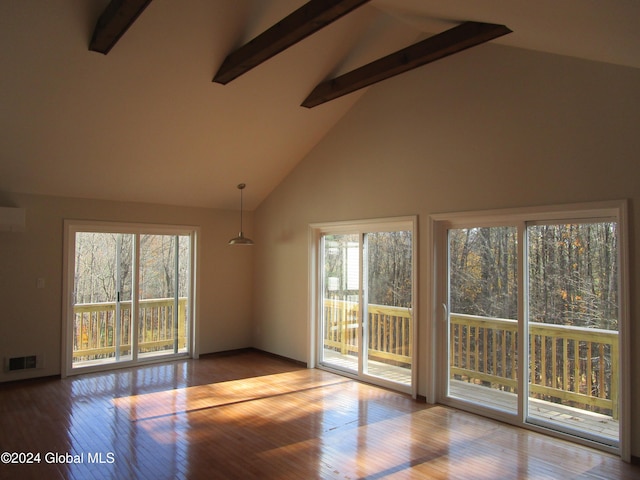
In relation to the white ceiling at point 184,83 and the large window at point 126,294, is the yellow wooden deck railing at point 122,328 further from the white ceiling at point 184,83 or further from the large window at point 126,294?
the white ceiling at point 184,83

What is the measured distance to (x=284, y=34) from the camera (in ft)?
12.2

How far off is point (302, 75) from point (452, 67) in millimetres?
1597

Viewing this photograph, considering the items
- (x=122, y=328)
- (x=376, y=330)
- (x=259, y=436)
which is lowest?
(x=259, y=436)

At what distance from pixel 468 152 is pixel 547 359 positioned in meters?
2.10

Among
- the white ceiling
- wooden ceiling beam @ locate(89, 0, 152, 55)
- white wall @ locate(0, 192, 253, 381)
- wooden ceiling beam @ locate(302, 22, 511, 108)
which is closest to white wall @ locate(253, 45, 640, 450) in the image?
the white ceiling

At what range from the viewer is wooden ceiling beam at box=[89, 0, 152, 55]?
3.21 meters

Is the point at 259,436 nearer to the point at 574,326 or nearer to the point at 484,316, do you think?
the point at 484,316

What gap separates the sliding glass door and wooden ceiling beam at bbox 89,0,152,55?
334 cm

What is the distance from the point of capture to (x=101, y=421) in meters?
4.30

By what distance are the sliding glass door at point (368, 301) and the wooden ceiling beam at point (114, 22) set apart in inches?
132

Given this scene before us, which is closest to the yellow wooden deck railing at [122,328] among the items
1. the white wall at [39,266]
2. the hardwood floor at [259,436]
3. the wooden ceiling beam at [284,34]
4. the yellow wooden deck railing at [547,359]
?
the white wall at [39,266]

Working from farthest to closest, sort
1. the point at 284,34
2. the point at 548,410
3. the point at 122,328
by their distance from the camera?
the point at 122,328
the point at 548,410
the point at 284,34

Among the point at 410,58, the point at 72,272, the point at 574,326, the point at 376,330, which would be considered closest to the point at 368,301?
the point at 376,330

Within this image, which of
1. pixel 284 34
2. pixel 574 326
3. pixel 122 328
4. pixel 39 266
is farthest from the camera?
pixel 122 328
